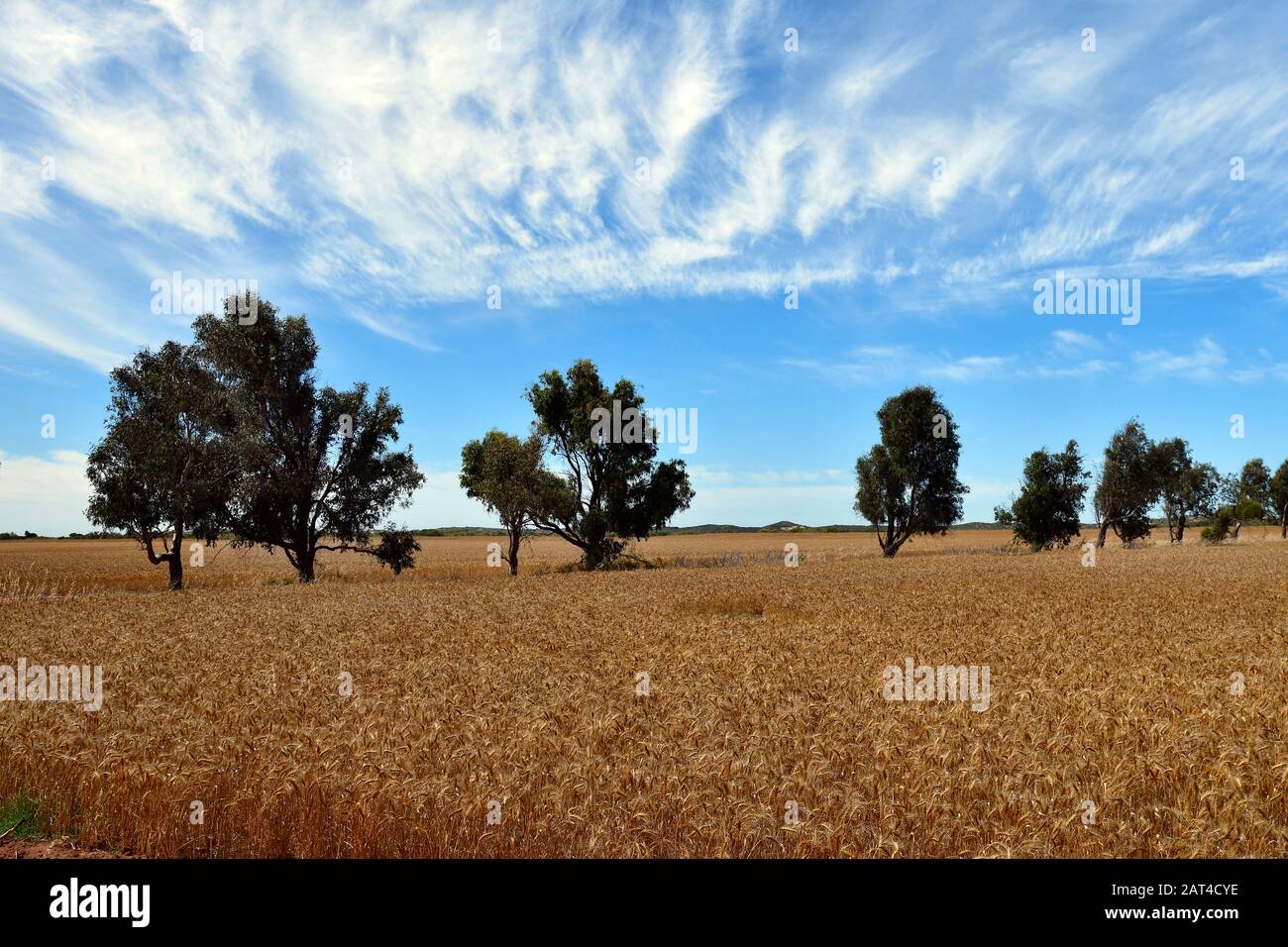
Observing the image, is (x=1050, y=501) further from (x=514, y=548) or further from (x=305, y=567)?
(x=305, y=567)

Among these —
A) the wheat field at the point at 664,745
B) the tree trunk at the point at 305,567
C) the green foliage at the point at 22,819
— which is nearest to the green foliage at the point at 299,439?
the tree trunk at the point at 305,567

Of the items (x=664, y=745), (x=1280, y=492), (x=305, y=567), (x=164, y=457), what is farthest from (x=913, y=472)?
(x=1280, y=492)

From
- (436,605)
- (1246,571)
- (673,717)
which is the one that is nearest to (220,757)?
(673,717)

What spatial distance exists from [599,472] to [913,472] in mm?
33802

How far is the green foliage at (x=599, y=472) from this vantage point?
172 ft

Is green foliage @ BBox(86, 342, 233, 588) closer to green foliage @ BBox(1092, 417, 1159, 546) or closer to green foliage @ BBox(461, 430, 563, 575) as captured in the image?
green foliage @ BBox(461, 430, 563, 575)

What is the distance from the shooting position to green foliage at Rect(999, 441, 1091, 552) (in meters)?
77.8

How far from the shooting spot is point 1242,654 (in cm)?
1333

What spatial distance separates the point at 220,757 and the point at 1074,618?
18908 mm

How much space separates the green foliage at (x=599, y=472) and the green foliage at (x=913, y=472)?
26.0 m

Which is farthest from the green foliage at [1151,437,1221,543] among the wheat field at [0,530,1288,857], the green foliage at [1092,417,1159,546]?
the wheat field at [0,530,1288,857]

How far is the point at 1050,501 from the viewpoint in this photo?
77812mm
